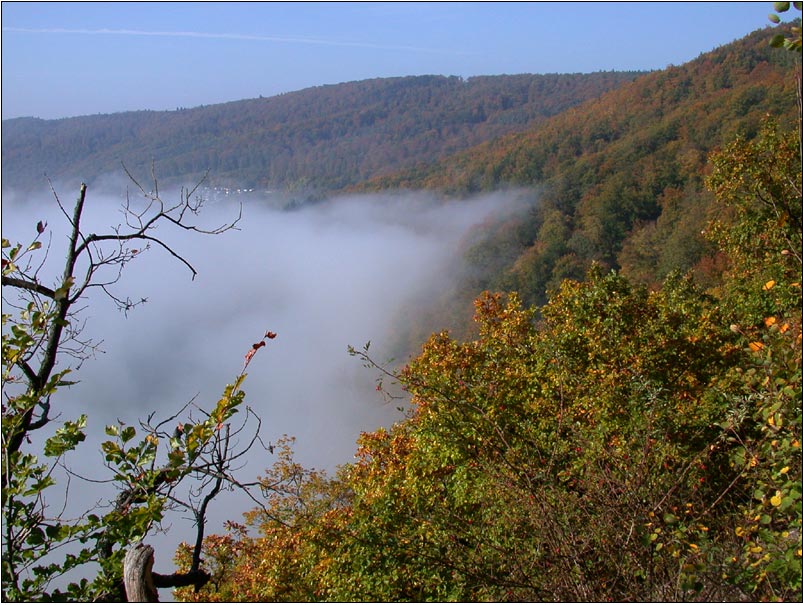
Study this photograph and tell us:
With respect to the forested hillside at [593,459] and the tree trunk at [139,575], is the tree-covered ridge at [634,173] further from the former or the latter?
the tree trunk at [139,575]

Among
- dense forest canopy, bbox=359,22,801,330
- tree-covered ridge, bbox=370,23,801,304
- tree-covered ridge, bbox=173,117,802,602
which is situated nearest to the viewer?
tree-covered ridge, bbox=173,117,802,602

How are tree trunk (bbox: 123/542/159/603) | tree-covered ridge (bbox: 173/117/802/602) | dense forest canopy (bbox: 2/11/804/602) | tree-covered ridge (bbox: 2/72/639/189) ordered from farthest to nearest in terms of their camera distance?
tree-covered ridge (bbox: 2/72/639/189) < tree-covered ridge (bbox: 173/117/802/602) < dense forest canopy (bbox: 2/11/804/602) < tree trunk (bbox: 123/542/159/603)

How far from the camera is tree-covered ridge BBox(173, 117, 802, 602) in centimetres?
309

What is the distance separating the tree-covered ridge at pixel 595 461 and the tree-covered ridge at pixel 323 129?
77495 millimetres

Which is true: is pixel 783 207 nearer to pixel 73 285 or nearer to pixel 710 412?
pixel 710 412

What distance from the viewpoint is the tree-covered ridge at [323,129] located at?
8875 centimetres

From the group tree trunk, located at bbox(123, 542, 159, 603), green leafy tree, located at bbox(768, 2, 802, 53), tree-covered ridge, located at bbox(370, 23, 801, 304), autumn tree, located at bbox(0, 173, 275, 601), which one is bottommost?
tree trunk, located at bbox(123, 542, 159, 603)

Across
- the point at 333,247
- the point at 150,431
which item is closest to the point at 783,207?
the point at 150,431

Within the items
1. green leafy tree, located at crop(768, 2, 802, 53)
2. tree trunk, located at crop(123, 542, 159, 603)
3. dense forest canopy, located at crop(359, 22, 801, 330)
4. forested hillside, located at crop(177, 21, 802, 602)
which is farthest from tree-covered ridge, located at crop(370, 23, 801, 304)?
tree trunk, located at crop(123, 542, 159, 603)

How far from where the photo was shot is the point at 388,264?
8706 centimetres

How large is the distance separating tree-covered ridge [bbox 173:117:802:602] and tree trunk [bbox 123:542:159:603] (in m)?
0.39

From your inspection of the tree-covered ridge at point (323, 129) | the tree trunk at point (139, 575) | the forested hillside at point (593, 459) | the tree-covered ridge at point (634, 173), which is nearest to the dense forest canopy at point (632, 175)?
the tree-covered ridge at point (634, 173)

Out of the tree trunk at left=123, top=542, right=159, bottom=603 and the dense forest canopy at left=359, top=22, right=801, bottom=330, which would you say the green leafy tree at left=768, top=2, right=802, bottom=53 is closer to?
the tree trunk at left=123, top=542, right=159, bottom=603

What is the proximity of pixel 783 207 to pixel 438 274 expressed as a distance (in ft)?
189
